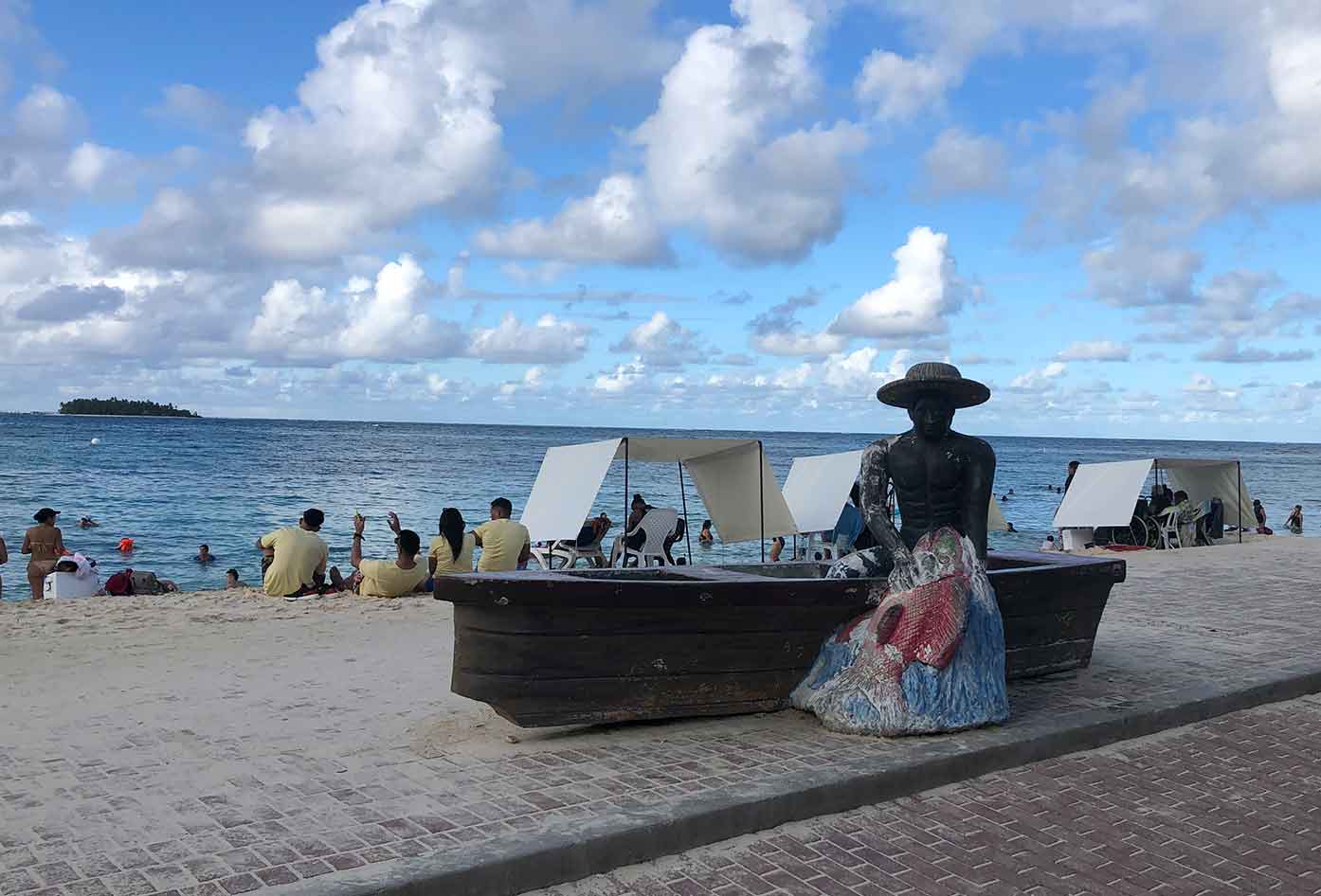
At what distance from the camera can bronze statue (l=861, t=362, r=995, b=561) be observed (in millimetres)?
6395

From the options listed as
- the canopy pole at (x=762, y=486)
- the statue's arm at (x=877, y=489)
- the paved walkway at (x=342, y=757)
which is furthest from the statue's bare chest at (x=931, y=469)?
the canopy pole at (x=762, y=486)

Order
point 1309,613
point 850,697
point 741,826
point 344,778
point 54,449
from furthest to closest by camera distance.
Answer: point 54,449 < point 1309,613 < point 850,697 < point 344,778 < point 741,826

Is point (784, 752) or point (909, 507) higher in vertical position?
point (909, 507)

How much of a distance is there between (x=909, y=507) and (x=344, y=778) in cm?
344

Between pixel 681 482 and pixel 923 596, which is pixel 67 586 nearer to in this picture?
pixel 681 482

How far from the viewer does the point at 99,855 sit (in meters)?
4.11

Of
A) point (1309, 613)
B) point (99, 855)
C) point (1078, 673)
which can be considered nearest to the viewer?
point (99, 855)

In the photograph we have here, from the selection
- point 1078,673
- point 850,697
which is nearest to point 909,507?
point 850,697

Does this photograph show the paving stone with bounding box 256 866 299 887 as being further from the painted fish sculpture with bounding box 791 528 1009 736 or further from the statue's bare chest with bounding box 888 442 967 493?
the statue's bare chest with bounding box 888 442 967 493

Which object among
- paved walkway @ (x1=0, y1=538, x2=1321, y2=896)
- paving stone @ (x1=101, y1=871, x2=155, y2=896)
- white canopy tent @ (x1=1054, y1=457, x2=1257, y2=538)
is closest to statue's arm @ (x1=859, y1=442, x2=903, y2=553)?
paved walkway @ (x1=0, y1=538, x2=1321, y2=896)

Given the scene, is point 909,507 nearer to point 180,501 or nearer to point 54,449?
point 180,501

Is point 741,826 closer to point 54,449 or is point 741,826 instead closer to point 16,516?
point 16,516

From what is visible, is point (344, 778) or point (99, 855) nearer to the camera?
point (99, 855)

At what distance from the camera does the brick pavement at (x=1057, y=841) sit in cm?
425
